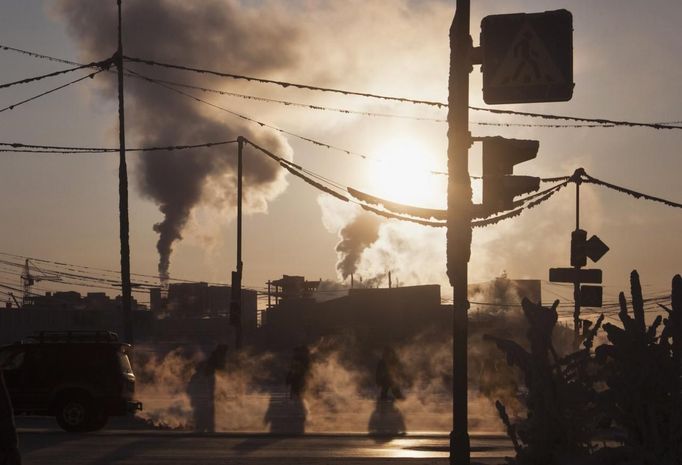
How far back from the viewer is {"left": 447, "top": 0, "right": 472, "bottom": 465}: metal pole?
10.8 meters

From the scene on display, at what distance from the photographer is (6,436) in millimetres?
4938

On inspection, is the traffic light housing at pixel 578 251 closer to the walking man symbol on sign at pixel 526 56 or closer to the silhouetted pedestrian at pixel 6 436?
the walking man symbol on sign at pixel 526 56

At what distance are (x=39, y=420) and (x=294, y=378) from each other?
8.74 meters

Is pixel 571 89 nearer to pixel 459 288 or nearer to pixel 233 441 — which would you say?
pixel 459 288

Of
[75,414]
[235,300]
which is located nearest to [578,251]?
[75,414]

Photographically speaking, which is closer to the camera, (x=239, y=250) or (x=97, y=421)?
(x=97, y=421)

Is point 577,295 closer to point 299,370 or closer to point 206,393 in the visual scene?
point 299,370

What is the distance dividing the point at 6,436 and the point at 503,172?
7081mm

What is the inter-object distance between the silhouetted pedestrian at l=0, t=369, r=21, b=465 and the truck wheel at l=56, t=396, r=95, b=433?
55.7 ft

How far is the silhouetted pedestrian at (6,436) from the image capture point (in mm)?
4930

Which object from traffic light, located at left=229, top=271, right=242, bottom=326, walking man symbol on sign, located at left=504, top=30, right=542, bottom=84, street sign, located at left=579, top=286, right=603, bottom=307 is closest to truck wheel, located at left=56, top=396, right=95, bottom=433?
street sign, located at left=579, top=286, right=603, bottom=307

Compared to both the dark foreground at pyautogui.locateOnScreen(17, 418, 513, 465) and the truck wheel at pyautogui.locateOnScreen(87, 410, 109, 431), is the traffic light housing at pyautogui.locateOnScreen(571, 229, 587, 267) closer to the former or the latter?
the dark foreground at pyautogui.locateOnScreen(17, 418, 513, 465)

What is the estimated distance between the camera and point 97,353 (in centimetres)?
2156

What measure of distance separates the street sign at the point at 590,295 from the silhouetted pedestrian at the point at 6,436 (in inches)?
813
